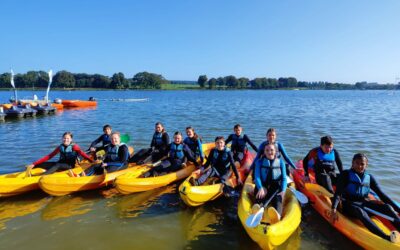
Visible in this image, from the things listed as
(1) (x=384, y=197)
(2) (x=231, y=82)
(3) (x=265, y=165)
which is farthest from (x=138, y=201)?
(2) (x=231, y=82)

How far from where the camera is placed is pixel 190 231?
16.1 feet

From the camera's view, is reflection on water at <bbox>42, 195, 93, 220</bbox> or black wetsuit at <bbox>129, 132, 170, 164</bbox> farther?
black wetsuit at <bbox>129, 132, 170, 164</bbox>

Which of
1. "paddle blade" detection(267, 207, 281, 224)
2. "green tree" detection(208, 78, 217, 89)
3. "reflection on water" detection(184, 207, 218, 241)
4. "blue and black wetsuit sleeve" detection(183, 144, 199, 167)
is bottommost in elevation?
"reflection on water" detection(184, 207, 218, 241)

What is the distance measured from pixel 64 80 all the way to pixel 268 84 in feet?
263

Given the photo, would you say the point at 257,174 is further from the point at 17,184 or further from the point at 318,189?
the point at 17,184

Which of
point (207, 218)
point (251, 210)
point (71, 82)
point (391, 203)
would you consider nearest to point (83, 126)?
point (207, 218)

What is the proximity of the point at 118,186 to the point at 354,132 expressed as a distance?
12.2m

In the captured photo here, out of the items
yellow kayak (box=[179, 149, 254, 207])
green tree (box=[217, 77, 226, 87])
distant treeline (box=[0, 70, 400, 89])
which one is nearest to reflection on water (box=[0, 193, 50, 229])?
yellow kayak (box=[179, 149, 254, 207])

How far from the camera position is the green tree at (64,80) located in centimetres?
9669

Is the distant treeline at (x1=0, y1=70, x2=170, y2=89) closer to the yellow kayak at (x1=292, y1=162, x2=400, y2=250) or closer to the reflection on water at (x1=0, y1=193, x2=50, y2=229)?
the reflection on water at (x1=0, y1=193, x2=50, y2=229)

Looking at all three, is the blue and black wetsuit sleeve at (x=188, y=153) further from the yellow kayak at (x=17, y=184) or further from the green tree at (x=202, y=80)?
the green tree at (x=202, y=80)

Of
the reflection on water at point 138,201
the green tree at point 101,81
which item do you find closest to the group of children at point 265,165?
the reflection on water at point 138,201

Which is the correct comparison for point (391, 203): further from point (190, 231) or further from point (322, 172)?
point (190, 231)

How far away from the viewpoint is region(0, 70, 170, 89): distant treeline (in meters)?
91.2
